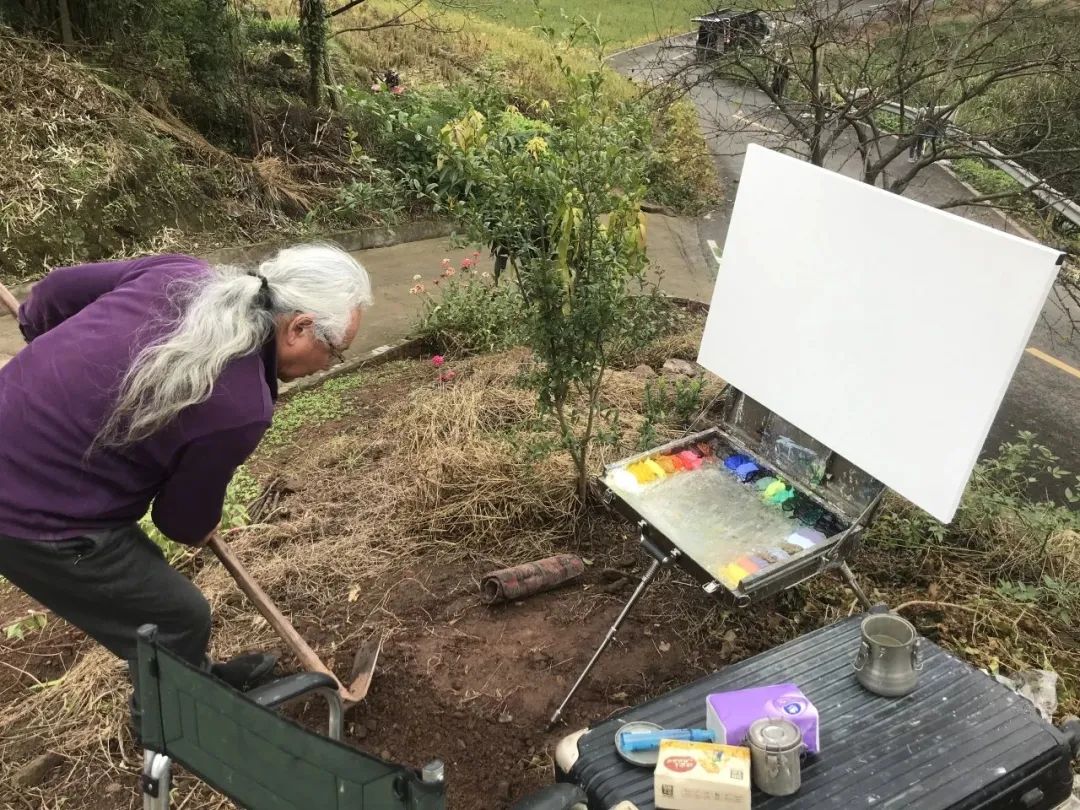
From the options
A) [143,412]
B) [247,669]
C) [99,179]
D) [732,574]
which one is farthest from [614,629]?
[99,179]

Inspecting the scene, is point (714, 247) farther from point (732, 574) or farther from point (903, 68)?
point (732, 574)

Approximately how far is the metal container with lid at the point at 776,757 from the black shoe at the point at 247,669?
1605 millimetres

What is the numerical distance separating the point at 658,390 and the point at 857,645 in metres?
2.37

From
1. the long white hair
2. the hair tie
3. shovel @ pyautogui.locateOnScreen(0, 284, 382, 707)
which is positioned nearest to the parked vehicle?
the long white hair

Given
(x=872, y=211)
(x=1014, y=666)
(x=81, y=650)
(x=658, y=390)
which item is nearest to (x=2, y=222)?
(x=81, y=650)

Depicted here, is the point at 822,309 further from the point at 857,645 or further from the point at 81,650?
the point at 81,650

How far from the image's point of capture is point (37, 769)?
237 cm

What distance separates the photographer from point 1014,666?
2.84 meters

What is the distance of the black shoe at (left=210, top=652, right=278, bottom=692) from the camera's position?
2498 millimetres

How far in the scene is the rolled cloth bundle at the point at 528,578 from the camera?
2994 mm

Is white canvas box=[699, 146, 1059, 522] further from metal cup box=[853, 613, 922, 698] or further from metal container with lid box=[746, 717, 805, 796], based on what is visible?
metal container with lid box=[746, 717, 805, 796]

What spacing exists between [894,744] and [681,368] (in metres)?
3.39

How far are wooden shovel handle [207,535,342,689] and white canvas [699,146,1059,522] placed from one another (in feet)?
5.63

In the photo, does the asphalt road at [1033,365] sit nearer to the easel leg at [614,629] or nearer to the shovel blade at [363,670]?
the easel leg at [614,629]
